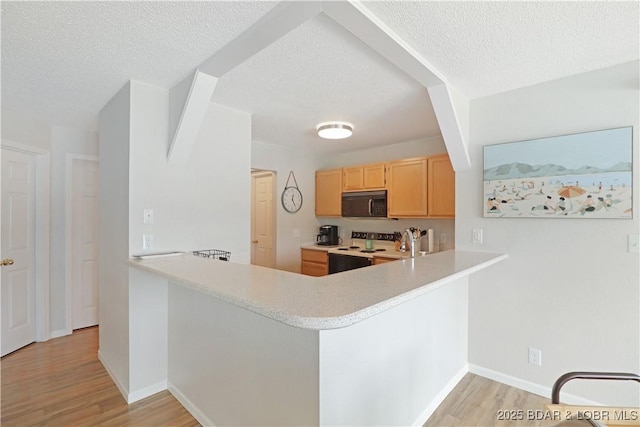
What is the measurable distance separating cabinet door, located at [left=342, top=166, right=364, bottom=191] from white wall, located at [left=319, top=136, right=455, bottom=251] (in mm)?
336

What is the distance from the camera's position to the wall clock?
4477 millimetres

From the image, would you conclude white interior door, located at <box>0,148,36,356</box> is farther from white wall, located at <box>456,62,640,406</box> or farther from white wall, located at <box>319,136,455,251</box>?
white wall, located at <box>456,62,640,406</box>

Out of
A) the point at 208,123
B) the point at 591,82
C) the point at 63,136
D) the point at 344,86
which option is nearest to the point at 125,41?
the point at 208,123

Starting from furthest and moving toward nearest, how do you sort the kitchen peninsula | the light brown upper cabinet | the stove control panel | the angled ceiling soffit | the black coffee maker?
the black coffee maker
the stove control panel
the light brown upper cabinet
the angled ceiling soffit
the kitchen peninsula

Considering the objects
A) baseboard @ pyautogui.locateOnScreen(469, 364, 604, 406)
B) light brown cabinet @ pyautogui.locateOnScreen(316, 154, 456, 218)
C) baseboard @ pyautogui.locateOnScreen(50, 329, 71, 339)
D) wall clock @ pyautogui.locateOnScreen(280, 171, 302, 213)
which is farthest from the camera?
wall clock @ pyautogui.locateOnScreen(280, 171, 302, 213)

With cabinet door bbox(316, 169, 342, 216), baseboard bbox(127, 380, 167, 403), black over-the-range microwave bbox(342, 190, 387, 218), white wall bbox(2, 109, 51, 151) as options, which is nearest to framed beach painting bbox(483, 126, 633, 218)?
black over-the-range microwave bbox(342, 190, 387, 218)

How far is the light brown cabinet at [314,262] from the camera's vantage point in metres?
4.34

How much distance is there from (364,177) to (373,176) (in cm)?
15

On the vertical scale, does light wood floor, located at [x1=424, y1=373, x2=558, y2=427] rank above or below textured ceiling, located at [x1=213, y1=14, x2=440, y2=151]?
below

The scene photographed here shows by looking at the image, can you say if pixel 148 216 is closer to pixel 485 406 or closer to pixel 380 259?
pixel 380 259

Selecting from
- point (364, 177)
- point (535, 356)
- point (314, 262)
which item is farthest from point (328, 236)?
point (535, 356)

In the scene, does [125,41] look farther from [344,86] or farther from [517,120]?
[517,120]

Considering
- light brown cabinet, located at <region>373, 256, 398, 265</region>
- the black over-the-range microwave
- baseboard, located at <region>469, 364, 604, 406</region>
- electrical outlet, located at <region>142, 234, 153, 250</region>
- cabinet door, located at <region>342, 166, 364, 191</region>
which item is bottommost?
baseboard, located at <region>469, 364, 604, 406</region>

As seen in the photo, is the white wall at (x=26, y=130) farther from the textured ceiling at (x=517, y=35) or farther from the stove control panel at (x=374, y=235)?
the stove control panel at (x=374, y=235)
